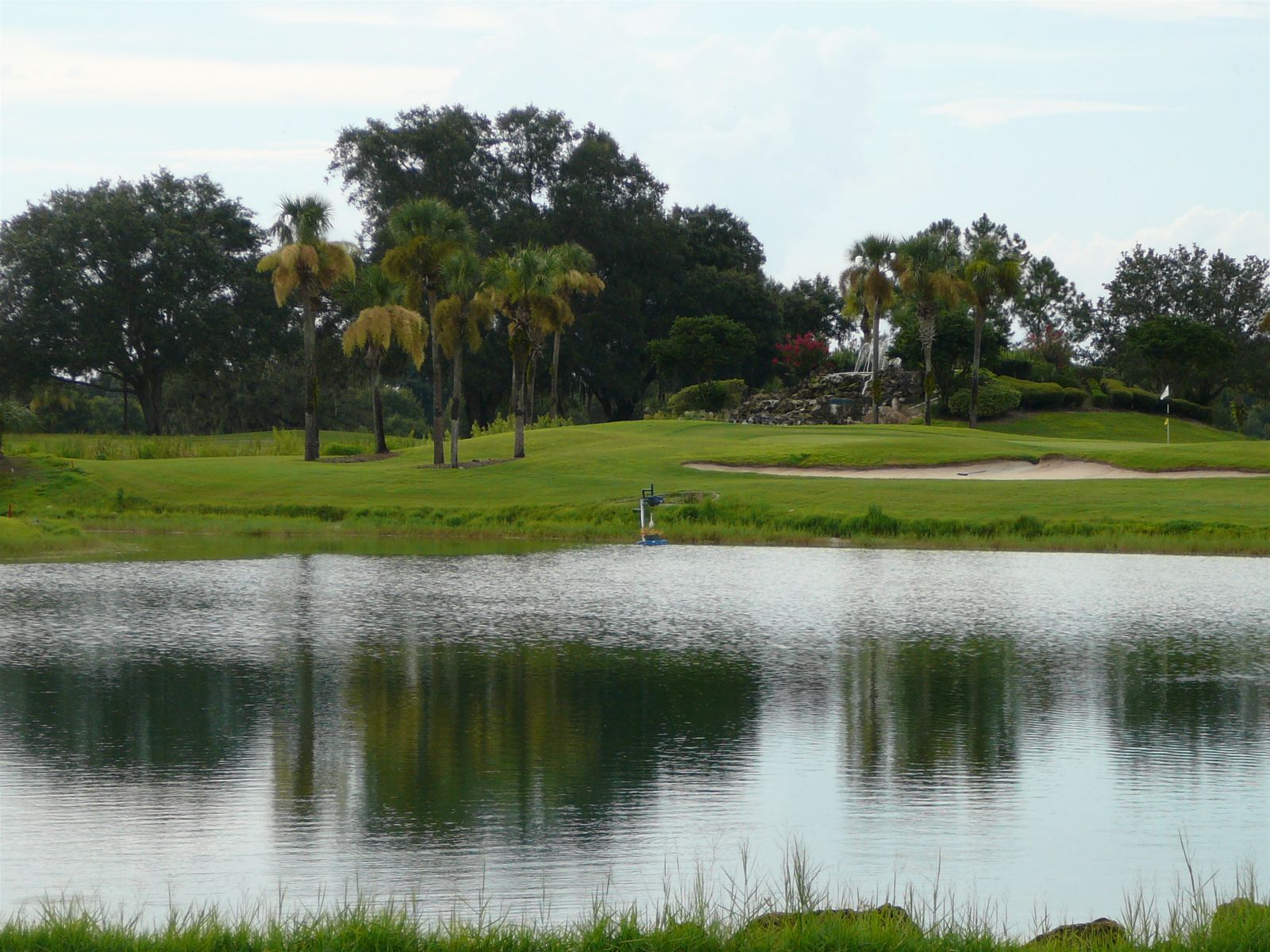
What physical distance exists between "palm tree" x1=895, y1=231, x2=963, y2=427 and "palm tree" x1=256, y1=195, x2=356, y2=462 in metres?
28.4

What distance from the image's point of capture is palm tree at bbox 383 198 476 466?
4825cm

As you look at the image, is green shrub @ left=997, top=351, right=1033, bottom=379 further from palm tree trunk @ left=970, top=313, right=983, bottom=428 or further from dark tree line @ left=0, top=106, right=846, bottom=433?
dark tree line @ left=0, top=106, right=846, bottom=433

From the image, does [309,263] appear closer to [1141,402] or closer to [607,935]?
[607,935]

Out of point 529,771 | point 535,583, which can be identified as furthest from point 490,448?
point 529,771

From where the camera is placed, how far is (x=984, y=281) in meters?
68.3

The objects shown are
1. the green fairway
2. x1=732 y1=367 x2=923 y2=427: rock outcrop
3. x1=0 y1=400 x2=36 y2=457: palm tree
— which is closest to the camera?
x1=0 y1=400 x2=36 y2=457: palm tree

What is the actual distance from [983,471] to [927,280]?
25682mm

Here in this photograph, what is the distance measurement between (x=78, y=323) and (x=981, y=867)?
7283cm

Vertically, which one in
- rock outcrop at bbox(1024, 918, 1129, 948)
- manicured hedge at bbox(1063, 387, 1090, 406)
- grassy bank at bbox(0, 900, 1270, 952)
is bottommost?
rock outcrop at bbox(1024, 918, 1129, 948)

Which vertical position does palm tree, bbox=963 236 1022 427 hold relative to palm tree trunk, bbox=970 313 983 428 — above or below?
above

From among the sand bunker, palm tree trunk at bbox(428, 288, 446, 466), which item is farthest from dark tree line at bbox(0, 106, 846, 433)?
the sand bunker

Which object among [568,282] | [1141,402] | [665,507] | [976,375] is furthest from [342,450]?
[1141,402]

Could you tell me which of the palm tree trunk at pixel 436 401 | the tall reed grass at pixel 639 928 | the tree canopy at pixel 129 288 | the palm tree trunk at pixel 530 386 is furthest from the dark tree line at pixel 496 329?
the tall reed grass at pixel 639 928

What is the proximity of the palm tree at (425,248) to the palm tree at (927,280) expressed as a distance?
2639 centimetres
